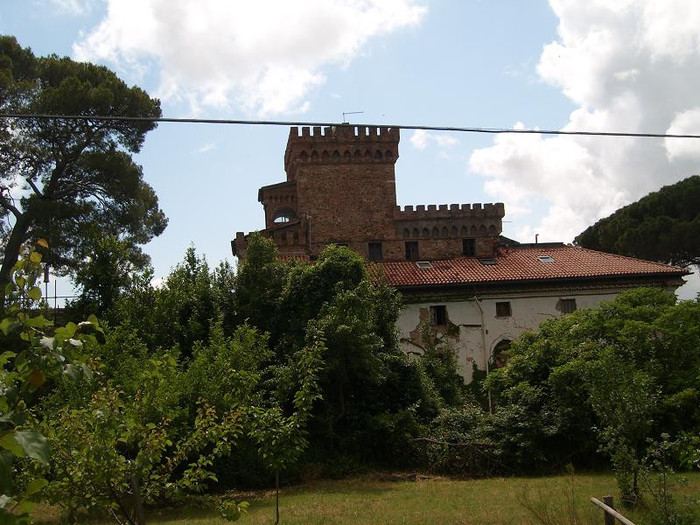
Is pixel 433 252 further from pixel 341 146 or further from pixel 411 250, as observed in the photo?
pixel 341 146

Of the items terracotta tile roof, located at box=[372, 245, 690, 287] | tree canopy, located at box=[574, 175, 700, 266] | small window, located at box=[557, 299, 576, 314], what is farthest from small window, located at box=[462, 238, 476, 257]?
tree canopy, located at box=[574, 175, 700, 266]

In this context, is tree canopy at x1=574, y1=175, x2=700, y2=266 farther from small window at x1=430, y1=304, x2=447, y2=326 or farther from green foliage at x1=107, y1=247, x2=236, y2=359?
green foliage at x1=107, y1=247, x2=236, y2=359

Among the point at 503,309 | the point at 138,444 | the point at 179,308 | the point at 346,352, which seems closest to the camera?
the point at 138,444

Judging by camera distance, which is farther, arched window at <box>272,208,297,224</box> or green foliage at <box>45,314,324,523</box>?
arched window at <box>272,208,297,224</box>

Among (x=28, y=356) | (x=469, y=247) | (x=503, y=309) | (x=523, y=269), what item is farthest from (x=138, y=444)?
(x=469, y=247)

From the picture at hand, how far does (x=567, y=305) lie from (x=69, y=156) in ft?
69.3

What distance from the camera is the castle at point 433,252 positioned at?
2972cm

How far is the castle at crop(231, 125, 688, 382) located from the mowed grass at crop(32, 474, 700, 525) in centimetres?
1079

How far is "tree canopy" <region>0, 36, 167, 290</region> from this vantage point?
25.2 m

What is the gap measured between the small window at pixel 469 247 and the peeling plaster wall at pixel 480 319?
20.8 feet

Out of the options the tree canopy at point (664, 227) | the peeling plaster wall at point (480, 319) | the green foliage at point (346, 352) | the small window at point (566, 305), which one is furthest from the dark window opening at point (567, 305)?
the tree canopy at point (664, 227)

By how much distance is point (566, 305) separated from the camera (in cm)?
3038

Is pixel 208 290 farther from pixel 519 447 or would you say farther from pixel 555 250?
pixel 555 250

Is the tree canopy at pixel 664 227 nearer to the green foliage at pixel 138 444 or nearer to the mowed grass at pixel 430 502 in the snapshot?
the mowed grass at pixel 430 502
